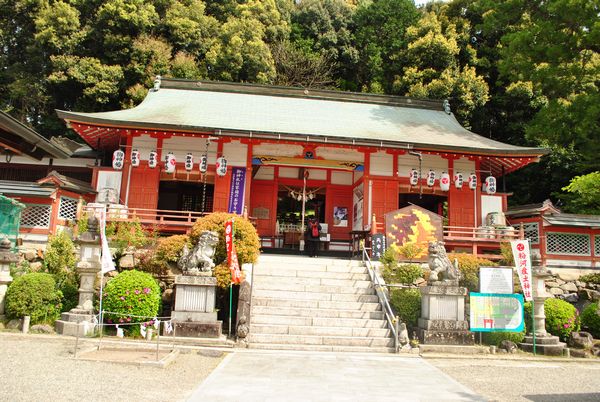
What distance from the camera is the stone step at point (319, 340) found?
9.74m

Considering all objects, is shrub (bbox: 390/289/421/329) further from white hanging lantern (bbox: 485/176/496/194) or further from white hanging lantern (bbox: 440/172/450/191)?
white hanging lantern (bbox: 485/176/496/194)

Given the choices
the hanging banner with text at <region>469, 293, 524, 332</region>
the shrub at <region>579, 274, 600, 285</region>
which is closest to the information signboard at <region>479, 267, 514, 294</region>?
the hanging banner with text at <region>469, 293, 524, 332</region>

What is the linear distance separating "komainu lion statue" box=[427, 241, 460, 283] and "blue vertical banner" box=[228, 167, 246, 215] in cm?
807

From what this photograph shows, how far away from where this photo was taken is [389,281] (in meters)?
12.2

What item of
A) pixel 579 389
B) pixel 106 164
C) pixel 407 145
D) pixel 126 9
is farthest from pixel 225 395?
pixel 126 9

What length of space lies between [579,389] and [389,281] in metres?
5.55

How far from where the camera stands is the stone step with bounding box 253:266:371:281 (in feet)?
40.2

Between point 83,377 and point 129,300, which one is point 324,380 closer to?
point 83,377

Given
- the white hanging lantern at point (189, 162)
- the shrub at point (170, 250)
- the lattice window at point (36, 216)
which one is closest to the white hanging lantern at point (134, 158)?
the white hanging lantern at point (189, 162)

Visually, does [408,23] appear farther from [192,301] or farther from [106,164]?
[192,301]

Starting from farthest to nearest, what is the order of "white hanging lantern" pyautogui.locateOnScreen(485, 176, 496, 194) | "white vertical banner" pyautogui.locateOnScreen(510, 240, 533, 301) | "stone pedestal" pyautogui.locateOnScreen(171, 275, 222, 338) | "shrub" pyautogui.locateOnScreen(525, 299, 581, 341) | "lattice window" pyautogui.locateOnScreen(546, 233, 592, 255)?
"white hanging lantern" pyautogui.locateOnScreen(485, 176, 496, 194)
"lattice window" pyautogui.locateOnScreen(546, 233, 592, 255)
"shrub" pyautogui.locateOnScreen(525, 299, 581, 341)
"white vertical banner" pyautogui.locateOnScreen(510, 240, 533, 301)
"stone pedestal" pyautogui.locateOnScreen(171, 275, 222, 338)

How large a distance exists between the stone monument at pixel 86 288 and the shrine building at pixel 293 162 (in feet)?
11.9

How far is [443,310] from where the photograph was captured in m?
10.3

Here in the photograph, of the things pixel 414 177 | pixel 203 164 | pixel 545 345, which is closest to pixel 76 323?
pixel 203 164
